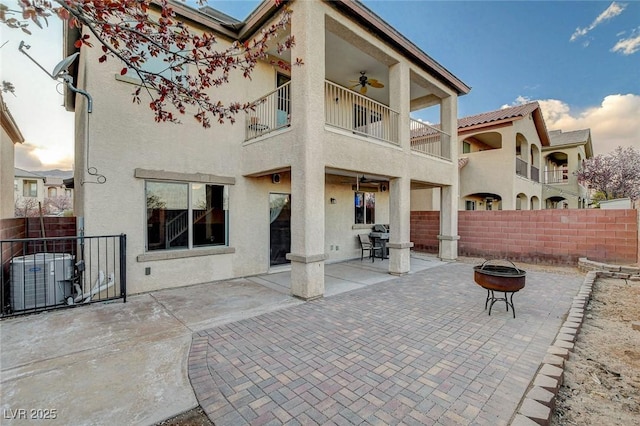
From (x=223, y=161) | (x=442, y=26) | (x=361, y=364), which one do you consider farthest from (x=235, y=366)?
(x=442, y=26)

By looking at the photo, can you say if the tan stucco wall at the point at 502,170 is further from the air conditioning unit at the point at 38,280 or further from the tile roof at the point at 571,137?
the air conditioning unit at the point at 38,280

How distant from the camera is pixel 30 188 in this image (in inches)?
1241

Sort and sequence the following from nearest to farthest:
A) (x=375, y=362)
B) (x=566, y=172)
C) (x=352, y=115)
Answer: (x=375, y=362)
(x=352, y=115)
(x=566, y=172)

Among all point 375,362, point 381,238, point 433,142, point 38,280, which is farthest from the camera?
point 433,142

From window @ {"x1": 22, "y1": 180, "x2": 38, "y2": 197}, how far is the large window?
121 feet

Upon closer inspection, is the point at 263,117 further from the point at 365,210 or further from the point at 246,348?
the point at 246,348

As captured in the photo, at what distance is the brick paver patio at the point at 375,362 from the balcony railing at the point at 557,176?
26.4 m

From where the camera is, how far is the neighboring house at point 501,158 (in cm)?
1564

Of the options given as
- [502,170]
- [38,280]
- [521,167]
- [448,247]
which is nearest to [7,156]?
[38,280]

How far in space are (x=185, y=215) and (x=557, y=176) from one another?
3451 cm

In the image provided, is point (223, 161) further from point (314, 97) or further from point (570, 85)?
point (570, 85)

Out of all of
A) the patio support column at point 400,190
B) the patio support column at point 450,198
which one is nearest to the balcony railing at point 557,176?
the patio support column at point 450,198

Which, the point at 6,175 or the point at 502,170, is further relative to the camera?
the point at 502,170

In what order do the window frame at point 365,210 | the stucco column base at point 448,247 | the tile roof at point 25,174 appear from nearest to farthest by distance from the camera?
the stucco column base at point 448,247
the window frame at point 365,210
the tile roof at point 25,174
